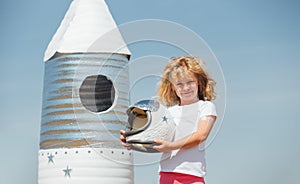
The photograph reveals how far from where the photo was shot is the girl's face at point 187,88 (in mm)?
1944

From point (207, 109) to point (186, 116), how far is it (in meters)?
0.09

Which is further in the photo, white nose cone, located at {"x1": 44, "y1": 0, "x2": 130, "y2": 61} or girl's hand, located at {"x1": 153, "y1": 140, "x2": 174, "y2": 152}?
white nose cone, located at {"x1": 44, "y1": 0, "x2": 130, "y2": 61}

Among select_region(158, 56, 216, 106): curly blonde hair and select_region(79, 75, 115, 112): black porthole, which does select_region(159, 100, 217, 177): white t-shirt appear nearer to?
select_region(158, 56, 216, 106): curly blonde hair

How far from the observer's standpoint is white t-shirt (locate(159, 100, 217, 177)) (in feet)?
6.13

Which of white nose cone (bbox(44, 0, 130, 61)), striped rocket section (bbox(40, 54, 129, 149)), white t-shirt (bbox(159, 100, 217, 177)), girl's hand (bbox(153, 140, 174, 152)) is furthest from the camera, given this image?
white nose cone (bbox(44, 0, 130, 61))

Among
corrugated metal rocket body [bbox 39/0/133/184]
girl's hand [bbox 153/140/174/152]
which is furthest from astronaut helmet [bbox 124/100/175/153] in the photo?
corrugated metal rocket body [bbox 39/0/133/184]

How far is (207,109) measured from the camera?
1.92 metres

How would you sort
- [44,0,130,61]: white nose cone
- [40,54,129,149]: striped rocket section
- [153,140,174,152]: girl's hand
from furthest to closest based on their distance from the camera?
[44,0,130,61]: white nose cone, [40,54,129,149]: striped rocket section, [153,140,174,152]: girl's hand

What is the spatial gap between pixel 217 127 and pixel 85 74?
1.55 metres

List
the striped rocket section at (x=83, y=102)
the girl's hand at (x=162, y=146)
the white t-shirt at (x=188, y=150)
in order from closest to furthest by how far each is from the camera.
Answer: the girl's hand at (x=162, y=146) → the white t-shirt at (x=188, y=150) → the striped rocket section at (x=83, y=102)

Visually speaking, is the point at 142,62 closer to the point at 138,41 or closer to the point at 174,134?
the point at 138,41

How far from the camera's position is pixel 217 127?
1952 mm

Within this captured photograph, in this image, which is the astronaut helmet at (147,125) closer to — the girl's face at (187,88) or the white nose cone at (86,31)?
the girl's face at (187,88)

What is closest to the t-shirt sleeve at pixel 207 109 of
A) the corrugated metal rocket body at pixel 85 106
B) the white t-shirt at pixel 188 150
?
the white t-shirt at pixel 188 150
